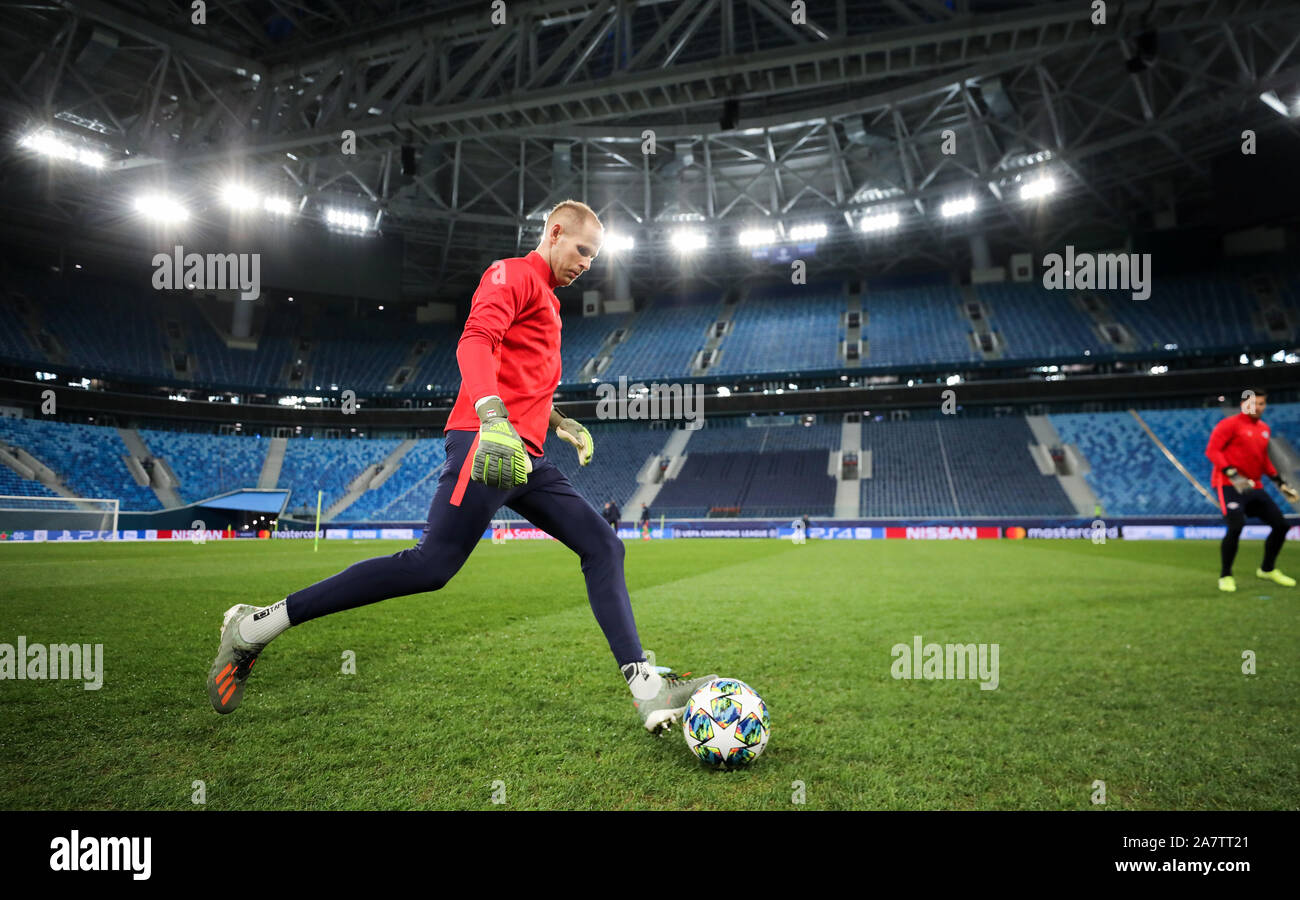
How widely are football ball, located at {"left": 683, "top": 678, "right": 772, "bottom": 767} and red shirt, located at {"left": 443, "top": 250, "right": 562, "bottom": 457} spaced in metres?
1.36

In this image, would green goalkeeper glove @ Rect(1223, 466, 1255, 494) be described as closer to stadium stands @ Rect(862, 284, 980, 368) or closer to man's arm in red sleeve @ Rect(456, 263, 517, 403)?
man's arm in red sleeve @ Rect(456, 263, 517, 403)

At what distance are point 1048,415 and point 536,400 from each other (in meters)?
40.2

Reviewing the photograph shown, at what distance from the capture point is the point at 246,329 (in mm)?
44312

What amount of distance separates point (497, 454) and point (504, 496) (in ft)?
1.32

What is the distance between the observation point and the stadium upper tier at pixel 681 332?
35656 mm

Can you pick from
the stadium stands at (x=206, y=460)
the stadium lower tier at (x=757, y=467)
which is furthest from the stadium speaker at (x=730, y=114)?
the stadium stands at (x=206, y=460)

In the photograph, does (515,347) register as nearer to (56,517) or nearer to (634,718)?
(634,718)

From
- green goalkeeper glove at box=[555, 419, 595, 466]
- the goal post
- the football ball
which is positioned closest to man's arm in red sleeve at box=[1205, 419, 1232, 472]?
green goalkeeper glove at box=[555, 419, 595, 466]

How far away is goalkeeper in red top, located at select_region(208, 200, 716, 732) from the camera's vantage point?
276 centimetres

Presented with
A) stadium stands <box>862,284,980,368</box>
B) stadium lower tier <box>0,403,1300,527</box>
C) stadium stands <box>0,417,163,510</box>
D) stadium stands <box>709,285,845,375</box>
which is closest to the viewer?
stadium lower tier <box>0,403,1300,527</box>

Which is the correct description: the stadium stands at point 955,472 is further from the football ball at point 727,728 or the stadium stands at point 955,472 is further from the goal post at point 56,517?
the goal post at point 56,517

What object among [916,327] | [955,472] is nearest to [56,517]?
[955,472]

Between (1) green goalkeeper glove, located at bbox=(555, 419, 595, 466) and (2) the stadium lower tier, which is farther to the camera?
(2) the stadium lower tier

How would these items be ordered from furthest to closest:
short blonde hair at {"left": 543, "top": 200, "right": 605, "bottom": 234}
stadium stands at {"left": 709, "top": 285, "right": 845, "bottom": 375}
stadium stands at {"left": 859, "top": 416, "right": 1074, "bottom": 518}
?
stadium stands at {"left": 709, "top": 285, "right": 845, "bottom": 375}
stadium stands at {"left": 859, "top": 416, "right": 1074, "bottom": 518}
short blonde hair at {"left": 543, "top": 200, "right": 605, "bottom": 234}
